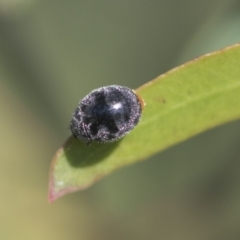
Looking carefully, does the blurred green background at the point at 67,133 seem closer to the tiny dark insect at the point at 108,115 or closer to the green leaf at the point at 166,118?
the green leaf at the point at 166,118

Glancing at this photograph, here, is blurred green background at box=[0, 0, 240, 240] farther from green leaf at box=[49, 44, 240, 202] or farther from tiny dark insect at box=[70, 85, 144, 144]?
tiny dark insect at box=[70, 85, 144, 144]

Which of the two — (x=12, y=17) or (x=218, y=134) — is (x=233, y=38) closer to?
(x=218, y=134)

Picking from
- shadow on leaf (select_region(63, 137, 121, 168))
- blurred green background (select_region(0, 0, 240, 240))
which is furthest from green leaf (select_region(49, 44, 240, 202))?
blurred green background (select_region(0, 0, 240, 240))

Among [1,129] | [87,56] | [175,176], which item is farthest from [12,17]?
[175,176]

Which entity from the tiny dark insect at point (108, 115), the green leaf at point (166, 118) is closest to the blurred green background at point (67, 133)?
the green leaf at point (166, 118)

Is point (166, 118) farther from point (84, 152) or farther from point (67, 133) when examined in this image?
point (67, 133)
